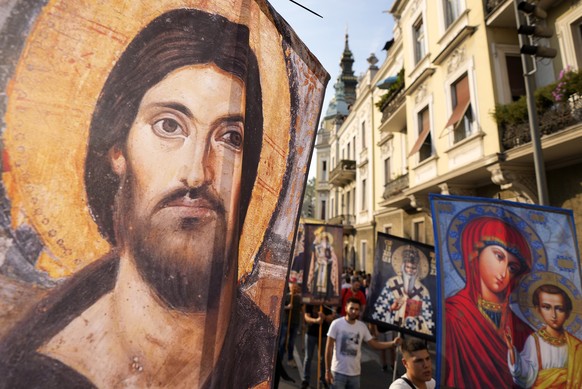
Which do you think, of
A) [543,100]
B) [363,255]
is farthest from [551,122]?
[363,255]

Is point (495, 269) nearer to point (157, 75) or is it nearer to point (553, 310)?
point (553, 310)

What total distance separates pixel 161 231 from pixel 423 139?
11490 mm

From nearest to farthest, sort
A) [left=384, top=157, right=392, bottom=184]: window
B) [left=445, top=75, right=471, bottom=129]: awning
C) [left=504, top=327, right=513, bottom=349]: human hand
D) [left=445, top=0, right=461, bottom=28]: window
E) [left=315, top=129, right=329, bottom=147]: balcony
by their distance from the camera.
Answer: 1. [left=504, top=327, right=513, bottom=349]: human hand
2. [left=445, top=75, right=471, bottom=129]: awning
3. [left=445, top=0, right=461, bottom=28]: window
4. [left=384, top=157, right=392, bottom=184]: window
5. [left=315, top=129, right=329, bottom=147]: balcony

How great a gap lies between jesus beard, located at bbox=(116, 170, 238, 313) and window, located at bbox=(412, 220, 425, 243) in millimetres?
12684

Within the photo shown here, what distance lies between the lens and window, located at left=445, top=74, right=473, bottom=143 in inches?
366

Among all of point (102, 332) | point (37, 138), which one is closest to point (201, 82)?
point (37, 138)

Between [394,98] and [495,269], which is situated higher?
[394,98]

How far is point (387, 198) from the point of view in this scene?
49.5 feet

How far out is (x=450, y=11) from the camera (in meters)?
10.6

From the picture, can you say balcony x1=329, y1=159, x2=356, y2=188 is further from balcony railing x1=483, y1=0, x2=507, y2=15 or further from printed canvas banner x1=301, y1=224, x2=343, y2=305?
printed canvas banner x1=301, y1=224, x2=343, y2=305

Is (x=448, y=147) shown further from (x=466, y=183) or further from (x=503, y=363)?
(x=503, y=363)

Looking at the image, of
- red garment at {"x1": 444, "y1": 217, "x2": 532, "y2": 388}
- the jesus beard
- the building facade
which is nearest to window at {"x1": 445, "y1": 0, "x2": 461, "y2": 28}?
the building facade

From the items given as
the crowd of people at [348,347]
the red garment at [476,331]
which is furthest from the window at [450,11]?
the red garment at [476,331]

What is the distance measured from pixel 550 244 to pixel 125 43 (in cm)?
368
